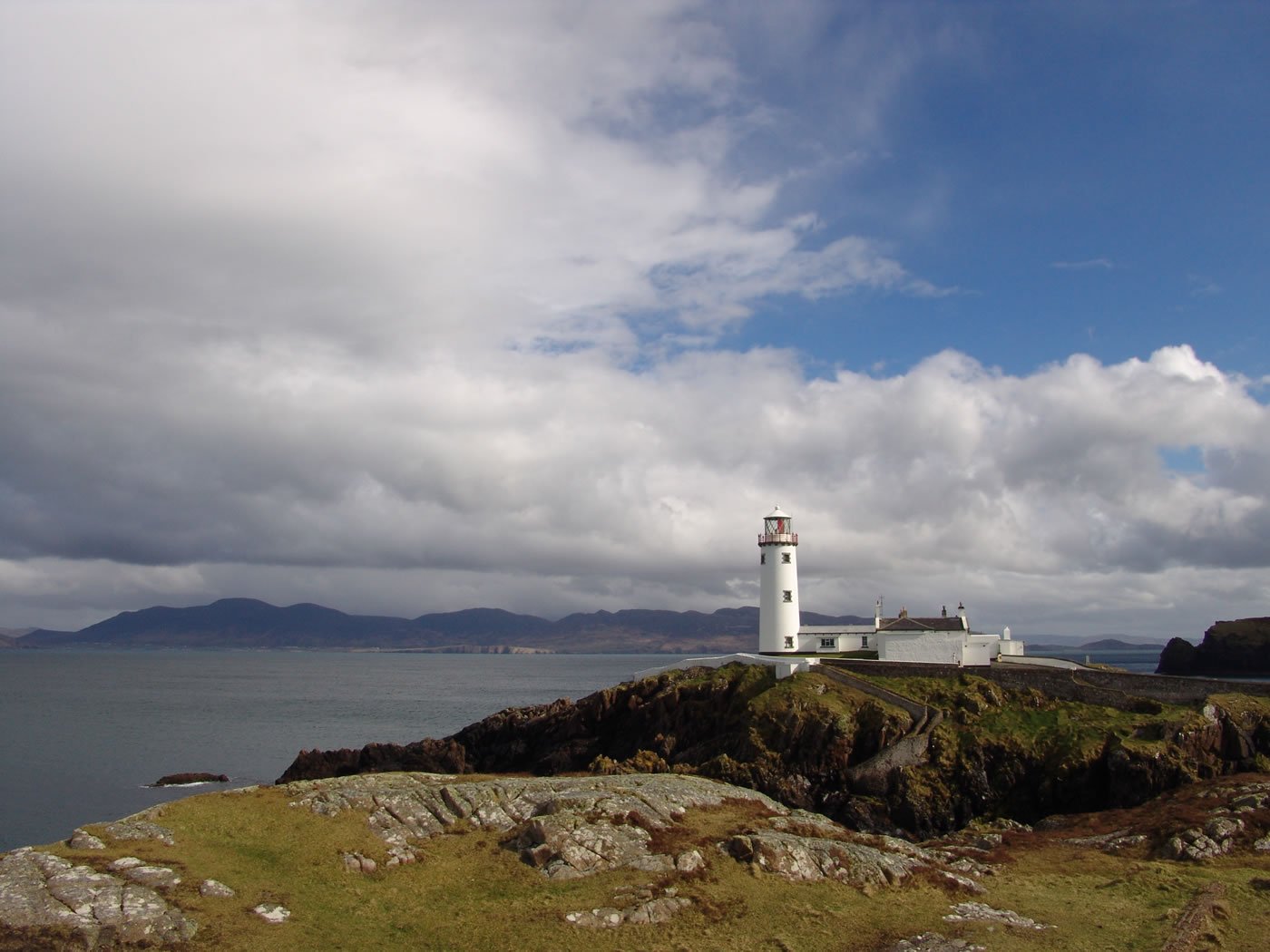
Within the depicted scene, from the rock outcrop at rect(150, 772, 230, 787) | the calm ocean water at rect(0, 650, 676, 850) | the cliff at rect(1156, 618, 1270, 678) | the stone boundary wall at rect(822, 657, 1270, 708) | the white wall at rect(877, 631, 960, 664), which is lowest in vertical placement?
the calm ocean water at rect(0, 650, 676, 850)

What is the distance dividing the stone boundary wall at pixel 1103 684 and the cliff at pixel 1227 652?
126 meters

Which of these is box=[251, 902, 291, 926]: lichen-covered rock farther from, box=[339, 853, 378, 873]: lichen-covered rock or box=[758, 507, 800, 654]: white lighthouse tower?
box=[758, 507, 800, 654]: white lighthouse tower

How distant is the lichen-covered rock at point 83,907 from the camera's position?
22297 mm

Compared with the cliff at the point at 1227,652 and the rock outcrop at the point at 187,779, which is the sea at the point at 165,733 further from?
the cliff at the point at 1227,652

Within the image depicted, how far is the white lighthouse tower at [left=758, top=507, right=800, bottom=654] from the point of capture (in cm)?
8056

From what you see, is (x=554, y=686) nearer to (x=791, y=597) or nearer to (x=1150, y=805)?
(x=791, y=597)

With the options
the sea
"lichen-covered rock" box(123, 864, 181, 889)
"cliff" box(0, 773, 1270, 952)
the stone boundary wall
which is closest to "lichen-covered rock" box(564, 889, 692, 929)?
"cliff" box(0, 773, 1270, 952)

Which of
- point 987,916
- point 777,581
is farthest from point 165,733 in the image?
point 987,916

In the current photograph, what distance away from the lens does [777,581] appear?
81.4 meters

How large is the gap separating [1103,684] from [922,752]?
14.0 meters

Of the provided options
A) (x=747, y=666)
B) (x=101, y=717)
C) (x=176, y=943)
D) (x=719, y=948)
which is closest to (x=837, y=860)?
(x=719, y=948)

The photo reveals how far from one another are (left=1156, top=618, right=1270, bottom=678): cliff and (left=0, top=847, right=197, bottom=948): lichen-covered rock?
179 meters

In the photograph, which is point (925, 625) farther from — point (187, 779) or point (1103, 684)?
point (187, 779)

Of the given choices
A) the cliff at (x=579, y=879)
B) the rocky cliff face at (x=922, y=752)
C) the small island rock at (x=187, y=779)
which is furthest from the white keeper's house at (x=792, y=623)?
the small island rock at (x=187, y=779)
